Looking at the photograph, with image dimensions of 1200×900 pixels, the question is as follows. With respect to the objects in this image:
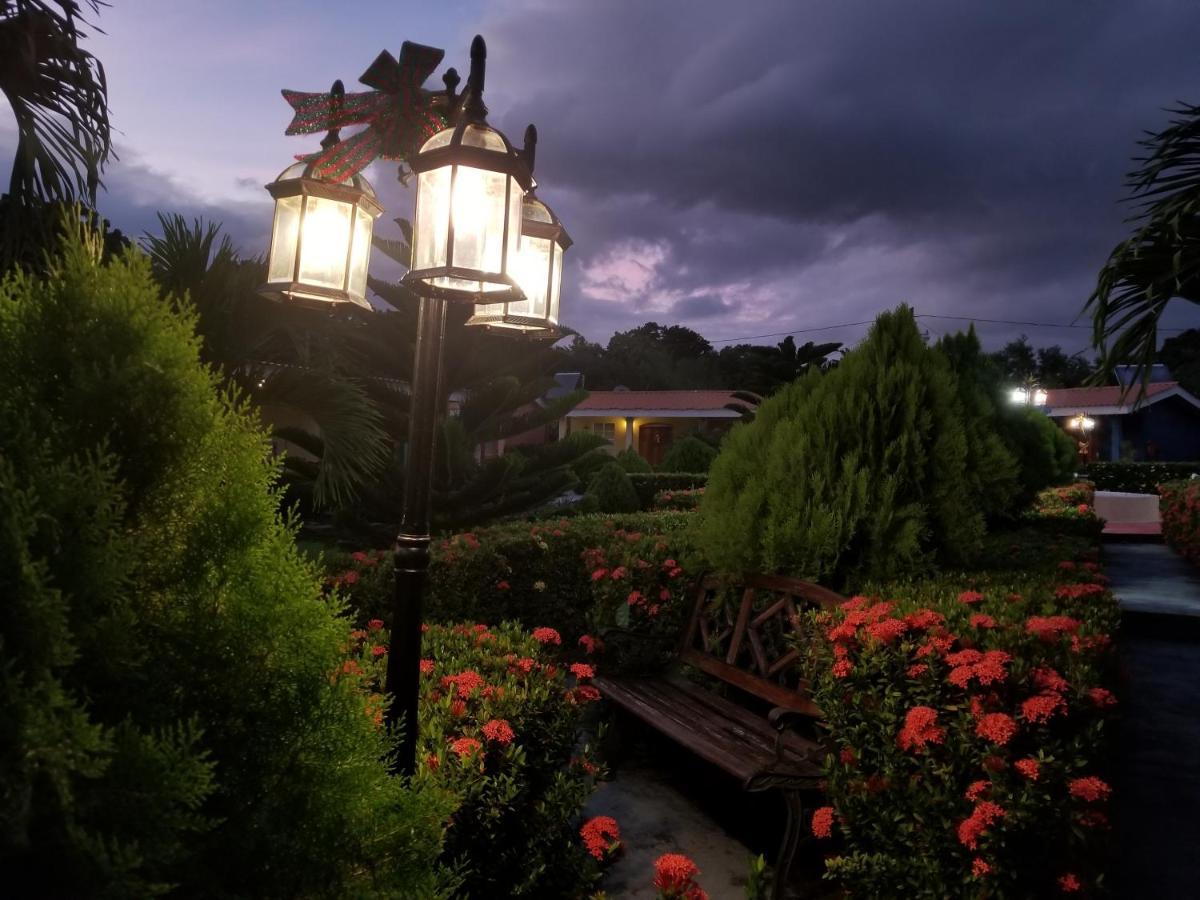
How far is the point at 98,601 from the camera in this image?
1079 mm

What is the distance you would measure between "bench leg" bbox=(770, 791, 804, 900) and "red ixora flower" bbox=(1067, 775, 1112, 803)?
100 cm

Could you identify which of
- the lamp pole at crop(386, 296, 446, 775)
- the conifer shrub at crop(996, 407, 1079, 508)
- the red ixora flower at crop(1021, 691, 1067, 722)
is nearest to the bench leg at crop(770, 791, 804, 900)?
the red ixora flower at crop(1021, 691, 1067, 722)

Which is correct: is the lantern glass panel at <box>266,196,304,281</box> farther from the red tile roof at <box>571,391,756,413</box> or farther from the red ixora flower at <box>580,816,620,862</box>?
the red tile roof at <box>571,391,756,413</box>

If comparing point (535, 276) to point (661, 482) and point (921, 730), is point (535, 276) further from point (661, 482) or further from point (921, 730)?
point (661, 482)

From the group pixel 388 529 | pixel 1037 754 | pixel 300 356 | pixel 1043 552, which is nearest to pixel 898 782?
pixel 1037 754

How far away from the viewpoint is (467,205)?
89.0 inches

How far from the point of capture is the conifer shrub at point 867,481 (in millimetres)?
3723

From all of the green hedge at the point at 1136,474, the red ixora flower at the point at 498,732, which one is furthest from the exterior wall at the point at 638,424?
the red ixora flower at the point at 498,732

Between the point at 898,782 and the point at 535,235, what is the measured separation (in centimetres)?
249

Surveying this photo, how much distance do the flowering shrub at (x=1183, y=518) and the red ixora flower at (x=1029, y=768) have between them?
9.51m

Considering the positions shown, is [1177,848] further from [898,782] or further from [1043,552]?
[1043,552]

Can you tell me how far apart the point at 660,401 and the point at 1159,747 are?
3063 cm

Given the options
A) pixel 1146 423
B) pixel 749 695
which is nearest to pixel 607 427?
pixel 1146 423

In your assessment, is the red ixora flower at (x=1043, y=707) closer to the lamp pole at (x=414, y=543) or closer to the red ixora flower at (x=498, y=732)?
the red ixora flower at (x=498, y=732)
